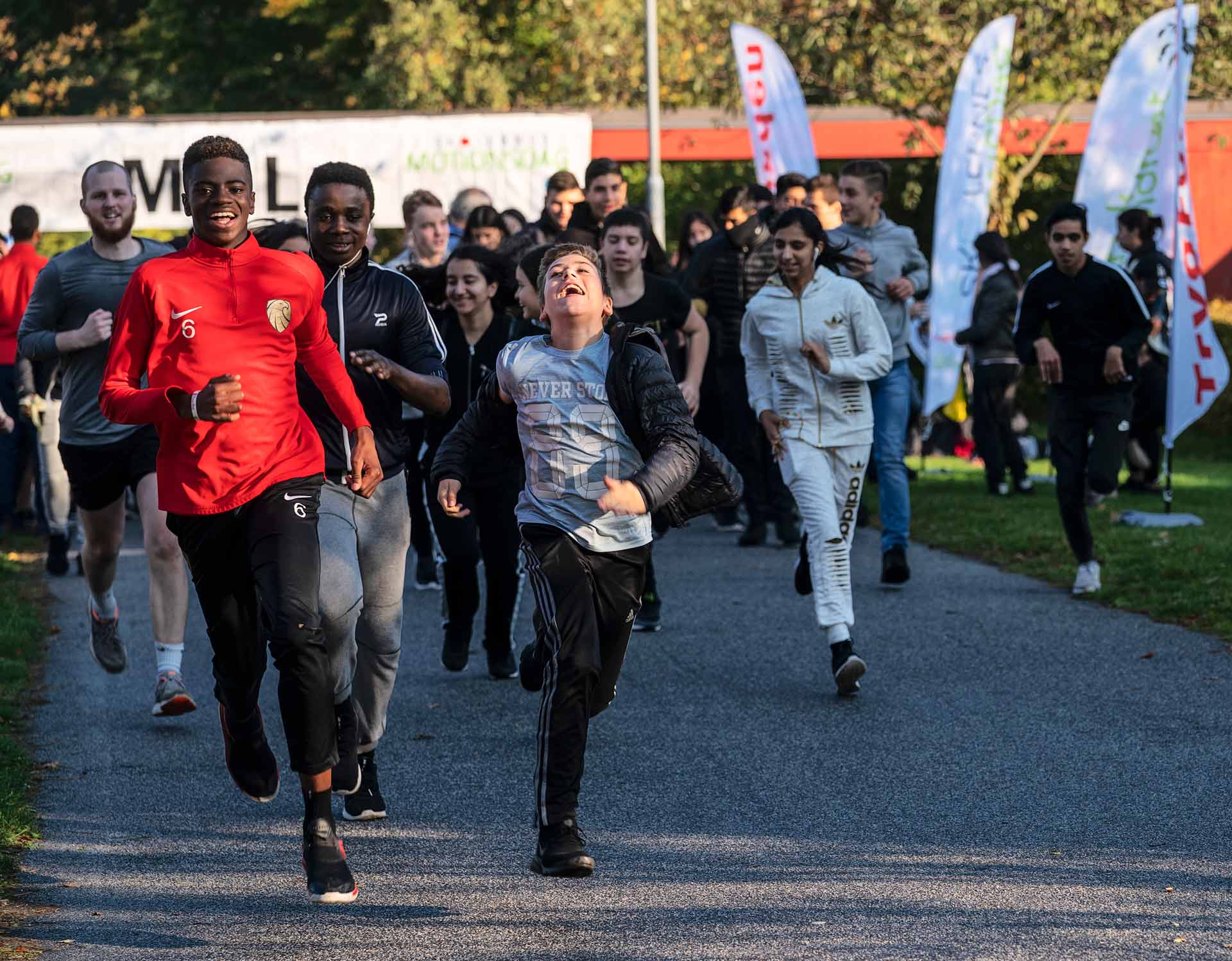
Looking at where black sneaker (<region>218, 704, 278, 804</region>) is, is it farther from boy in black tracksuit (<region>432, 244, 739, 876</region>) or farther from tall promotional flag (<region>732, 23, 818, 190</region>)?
tall promotional flag (<region>732, 23, 818, 190</region>)

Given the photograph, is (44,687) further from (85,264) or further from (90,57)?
(90,57)

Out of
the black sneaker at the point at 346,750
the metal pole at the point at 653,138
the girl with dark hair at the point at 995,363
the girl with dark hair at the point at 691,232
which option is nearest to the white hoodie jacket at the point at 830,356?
the black sneaker at the point at 346,750

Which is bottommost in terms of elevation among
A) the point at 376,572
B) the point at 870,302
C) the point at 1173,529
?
the point at 1173,529

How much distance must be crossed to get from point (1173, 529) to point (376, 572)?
838 centimetres

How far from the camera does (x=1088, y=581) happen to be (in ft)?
34.9

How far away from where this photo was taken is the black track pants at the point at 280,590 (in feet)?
17.1

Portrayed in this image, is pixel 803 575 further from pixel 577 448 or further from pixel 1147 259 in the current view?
pixel 1147 259

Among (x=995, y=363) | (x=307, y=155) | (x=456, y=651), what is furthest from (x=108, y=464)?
(x=307, y=155)

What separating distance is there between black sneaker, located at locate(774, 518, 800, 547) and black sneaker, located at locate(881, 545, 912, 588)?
2239 mm

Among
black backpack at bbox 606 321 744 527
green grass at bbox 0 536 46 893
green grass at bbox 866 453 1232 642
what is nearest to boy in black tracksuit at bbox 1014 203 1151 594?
green grass at bbox 866 453 1232 642

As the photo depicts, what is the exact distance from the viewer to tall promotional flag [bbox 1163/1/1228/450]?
13.5 m

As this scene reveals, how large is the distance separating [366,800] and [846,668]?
2.38 metres

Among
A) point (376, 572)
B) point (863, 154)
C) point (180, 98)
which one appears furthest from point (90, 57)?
point (376, 572)

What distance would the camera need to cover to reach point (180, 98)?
42.8 m
